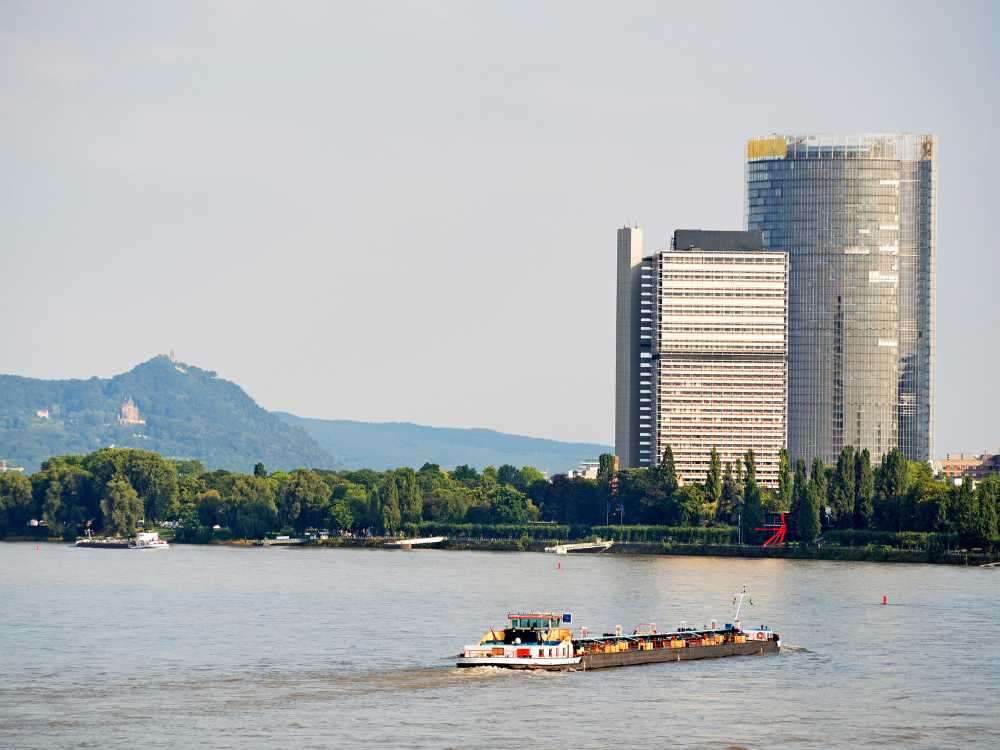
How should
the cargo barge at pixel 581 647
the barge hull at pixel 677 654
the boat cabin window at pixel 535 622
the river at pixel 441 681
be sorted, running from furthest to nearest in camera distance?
1. the boat cabin window at pixel 535 622
2. the barge hull at pixel 677 654
3. the cargo barge at pixel 581 647
4. the river at pixel 441 681

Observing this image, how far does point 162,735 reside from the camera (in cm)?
8919

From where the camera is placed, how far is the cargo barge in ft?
376

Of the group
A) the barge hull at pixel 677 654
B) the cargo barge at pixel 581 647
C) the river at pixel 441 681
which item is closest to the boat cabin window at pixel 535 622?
the cargo barge at pixel 581 647

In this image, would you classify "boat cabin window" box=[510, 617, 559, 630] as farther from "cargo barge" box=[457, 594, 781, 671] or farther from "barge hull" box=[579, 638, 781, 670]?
"barge hull" box=[579, 638, 781, 670]

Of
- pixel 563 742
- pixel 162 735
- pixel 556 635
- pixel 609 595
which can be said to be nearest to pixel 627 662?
pixel 556 635

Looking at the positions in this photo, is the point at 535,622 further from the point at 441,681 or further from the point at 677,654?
the point at 441,681

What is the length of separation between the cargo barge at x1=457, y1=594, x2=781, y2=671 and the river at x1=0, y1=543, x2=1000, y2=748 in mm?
1576

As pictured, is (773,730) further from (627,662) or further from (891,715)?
(627,662)

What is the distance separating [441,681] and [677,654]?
2083 centimetres

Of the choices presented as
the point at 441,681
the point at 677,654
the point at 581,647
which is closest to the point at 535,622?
the point at 581,647

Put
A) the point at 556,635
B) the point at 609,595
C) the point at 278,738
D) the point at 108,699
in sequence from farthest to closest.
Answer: the point at 609,595 < the point at 556,635 < the point at 108,699 < the point at 278,738

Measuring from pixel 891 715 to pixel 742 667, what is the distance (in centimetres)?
2048

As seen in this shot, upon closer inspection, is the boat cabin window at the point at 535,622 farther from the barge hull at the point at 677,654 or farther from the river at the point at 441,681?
the river at the point at 441,681

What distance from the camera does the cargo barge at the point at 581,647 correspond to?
376ft
